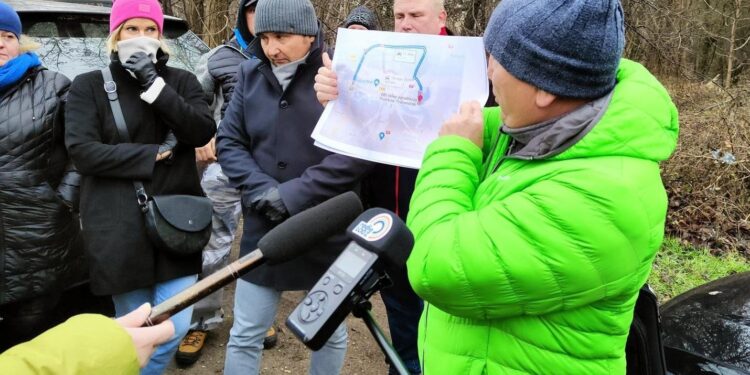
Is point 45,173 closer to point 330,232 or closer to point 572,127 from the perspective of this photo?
point 330,232

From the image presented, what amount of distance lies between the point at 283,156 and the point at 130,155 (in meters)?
0.69

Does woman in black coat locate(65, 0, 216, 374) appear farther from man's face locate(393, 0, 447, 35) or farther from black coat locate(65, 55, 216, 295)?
man's face locate(393, 0, 447, 35)

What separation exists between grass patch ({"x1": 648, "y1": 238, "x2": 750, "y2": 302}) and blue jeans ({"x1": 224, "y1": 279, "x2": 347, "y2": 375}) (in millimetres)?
3361

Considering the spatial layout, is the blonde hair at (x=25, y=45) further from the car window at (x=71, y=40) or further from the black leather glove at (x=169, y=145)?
the black leather glove at (x=169, y=145)

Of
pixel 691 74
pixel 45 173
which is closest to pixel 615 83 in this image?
pixel 45 173

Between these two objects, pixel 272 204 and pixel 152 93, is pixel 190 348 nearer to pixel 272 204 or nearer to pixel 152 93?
pixel 272 204

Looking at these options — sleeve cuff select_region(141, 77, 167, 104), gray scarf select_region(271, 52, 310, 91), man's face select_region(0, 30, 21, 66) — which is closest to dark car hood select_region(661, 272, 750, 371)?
gray scarf select_region(271, 52, 310, 91)

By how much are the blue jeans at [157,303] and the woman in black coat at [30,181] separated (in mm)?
420

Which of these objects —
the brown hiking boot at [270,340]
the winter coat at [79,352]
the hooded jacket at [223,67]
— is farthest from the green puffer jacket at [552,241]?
the hooded jacket at [223,67]

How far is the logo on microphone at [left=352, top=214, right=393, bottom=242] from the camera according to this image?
1188 millimetres

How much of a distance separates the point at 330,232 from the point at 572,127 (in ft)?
2.04

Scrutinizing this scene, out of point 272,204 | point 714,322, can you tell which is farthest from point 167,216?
point 714,322

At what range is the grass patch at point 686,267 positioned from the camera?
4.85 meters

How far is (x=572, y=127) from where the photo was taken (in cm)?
134
